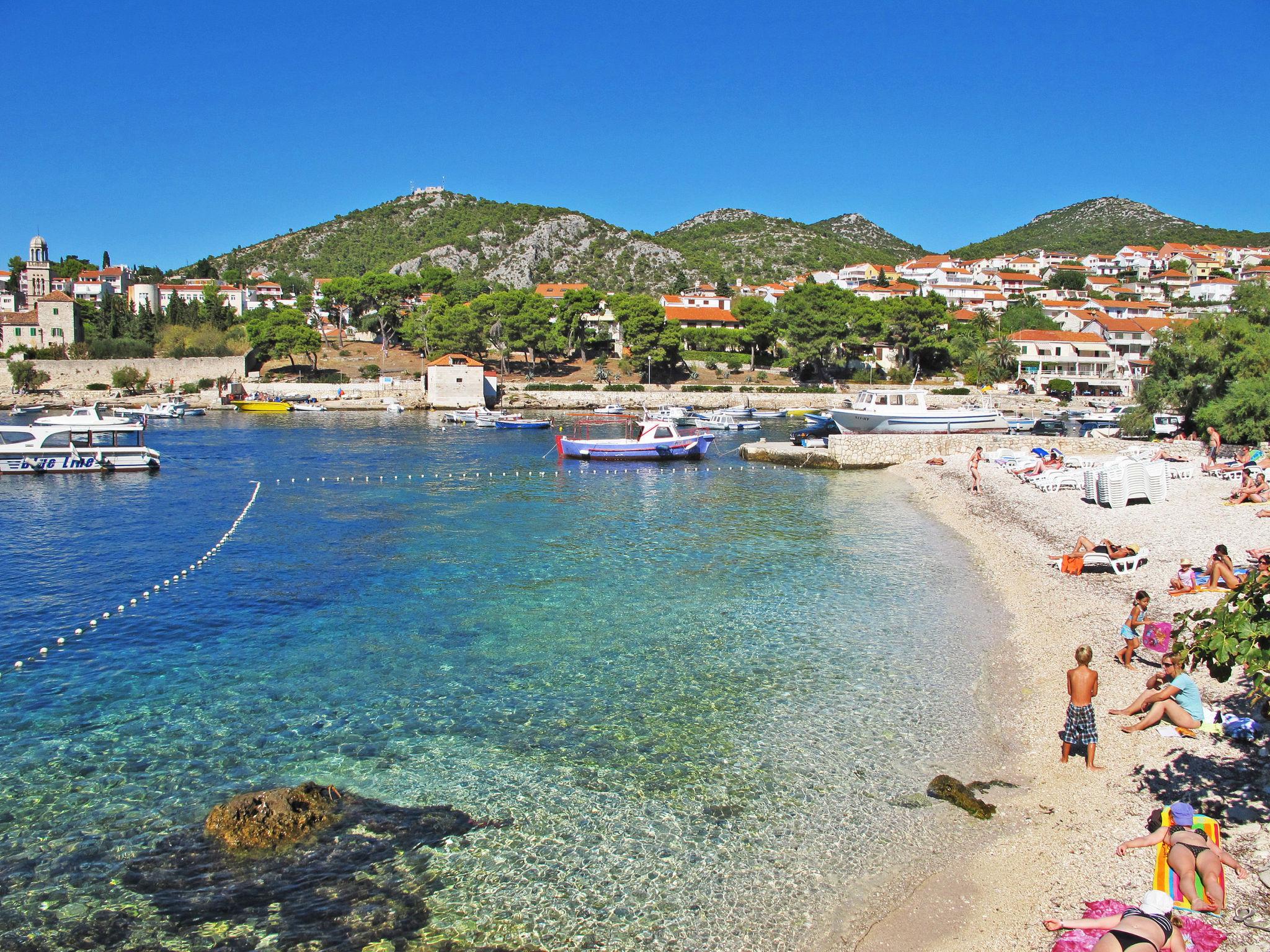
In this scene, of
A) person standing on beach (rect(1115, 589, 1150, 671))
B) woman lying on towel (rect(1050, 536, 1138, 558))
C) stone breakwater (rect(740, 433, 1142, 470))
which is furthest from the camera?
stone breakwater (rect(740, 433, 1142, 470))

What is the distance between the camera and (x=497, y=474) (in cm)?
3709

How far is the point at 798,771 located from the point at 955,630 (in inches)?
260

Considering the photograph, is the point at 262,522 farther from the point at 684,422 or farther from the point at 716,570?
the point at 684,422

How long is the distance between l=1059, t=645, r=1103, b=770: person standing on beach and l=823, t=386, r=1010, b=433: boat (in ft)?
117

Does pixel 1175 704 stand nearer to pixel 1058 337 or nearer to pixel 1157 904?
pixel 1157 904

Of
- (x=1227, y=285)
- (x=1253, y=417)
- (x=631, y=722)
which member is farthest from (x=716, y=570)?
(x=1227, y=285)

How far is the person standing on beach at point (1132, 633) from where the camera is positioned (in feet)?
40.4

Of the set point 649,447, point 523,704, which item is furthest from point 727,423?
point 523,704

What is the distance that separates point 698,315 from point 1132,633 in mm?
91240

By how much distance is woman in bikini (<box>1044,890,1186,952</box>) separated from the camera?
5977 mm

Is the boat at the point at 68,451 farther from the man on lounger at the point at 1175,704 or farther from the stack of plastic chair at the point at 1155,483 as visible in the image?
the man on lounger at the point at 1175,704

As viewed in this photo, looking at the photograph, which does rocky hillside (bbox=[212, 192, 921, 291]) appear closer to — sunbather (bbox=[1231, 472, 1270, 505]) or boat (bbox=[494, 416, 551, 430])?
boat (bbox=[494, 416, 551, 430])

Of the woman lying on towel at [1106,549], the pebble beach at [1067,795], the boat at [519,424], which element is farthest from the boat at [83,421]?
the woman lying on towel at [1106,549]

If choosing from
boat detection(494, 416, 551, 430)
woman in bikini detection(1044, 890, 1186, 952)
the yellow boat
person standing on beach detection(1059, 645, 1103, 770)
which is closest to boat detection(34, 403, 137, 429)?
boat detection(494, 416, 551, 430)
